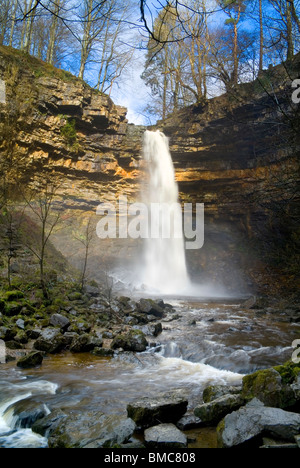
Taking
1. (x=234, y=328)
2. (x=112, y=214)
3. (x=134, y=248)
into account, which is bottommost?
(x=234, y=328)

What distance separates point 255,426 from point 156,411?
968 millimetres

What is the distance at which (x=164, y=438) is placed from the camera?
2377 mm

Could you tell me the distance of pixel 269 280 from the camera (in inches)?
578

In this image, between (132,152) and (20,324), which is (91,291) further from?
(132,152)

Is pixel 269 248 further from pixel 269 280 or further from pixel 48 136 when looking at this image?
Result: pixel 48 136

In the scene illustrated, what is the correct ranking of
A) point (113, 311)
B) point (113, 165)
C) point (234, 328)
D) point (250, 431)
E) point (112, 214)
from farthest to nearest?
point (112, 214) → point (113, 165) → point (113, 311) → point (234, 328) → point (250, 431)

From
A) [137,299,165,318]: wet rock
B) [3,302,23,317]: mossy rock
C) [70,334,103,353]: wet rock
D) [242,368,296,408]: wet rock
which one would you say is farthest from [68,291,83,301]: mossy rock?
[242,368,296,408]: wet rock

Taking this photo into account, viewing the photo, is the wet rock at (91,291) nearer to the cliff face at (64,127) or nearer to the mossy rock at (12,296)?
the mossy rock at (12,296)

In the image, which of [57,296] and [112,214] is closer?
[57,296]

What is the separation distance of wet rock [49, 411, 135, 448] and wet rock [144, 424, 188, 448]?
6.8 inches

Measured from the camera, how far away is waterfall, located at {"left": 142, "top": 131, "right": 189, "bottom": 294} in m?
16.9

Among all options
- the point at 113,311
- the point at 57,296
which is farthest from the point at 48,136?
the point at 113,311

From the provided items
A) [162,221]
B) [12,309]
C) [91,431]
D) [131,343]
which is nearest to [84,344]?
[131,343]

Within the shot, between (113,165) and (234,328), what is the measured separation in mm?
12562
